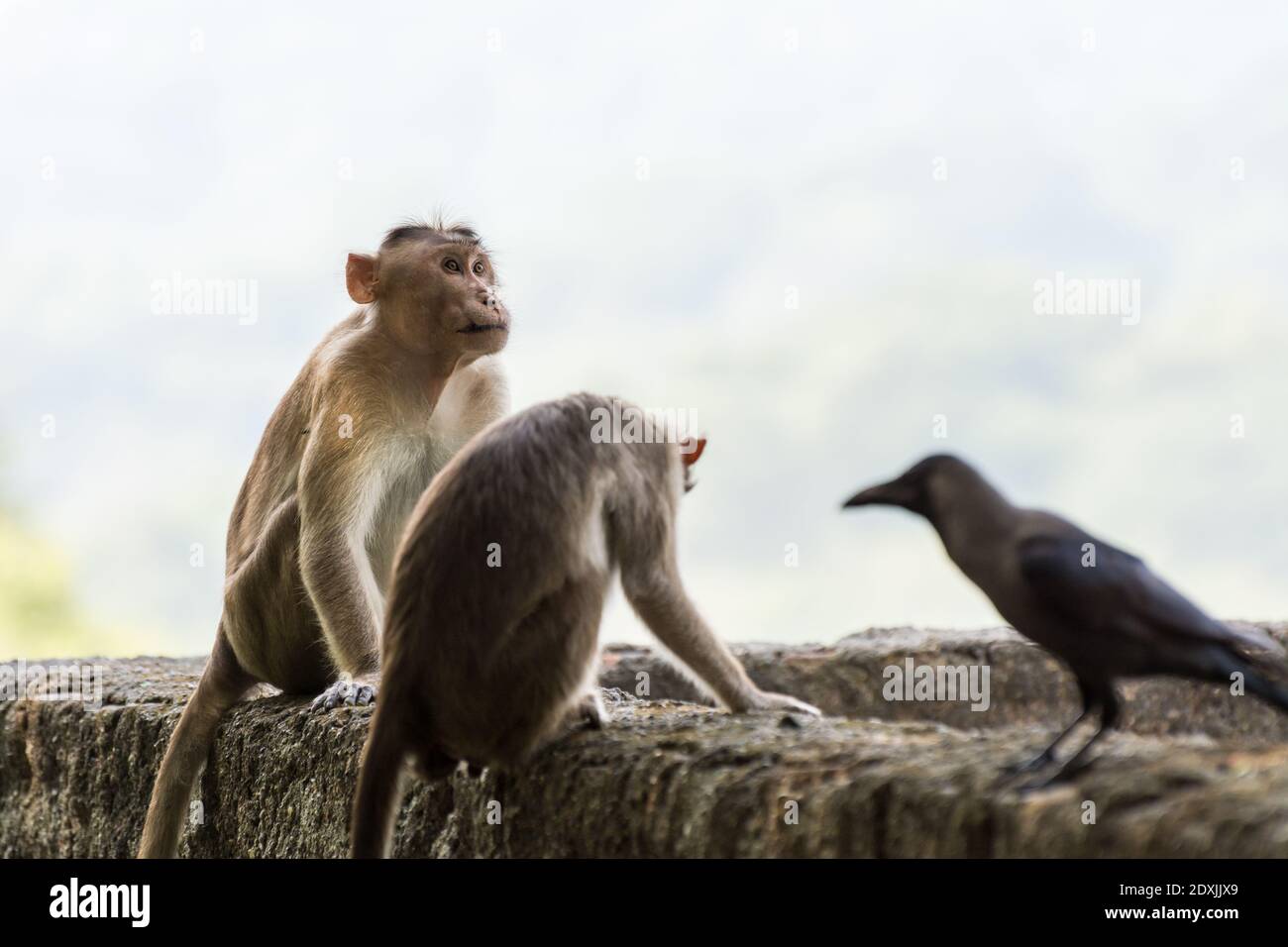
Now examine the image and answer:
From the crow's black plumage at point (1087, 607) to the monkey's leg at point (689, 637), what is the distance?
1296 mm

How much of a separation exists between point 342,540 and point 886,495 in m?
2.92

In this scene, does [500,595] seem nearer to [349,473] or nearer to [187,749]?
[349,473]

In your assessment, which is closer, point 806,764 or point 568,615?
point 806,764

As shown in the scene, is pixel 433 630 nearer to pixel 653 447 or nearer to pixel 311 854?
pixel 653 447

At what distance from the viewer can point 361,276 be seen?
604cm

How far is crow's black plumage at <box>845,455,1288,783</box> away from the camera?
2.57 meters

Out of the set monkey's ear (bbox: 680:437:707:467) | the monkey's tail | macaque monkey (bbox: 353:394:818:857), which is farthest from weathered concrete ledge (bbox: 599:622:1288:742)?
the monkey's tail

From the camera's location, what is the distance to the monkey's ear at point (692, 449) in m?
4.50

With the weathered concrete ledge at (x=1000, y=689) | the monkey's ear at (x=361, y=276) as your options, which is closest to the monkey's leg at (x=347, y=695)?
the monkey's ear at (x=361, y=276)

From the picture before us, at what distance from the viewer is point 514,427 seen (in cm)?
388

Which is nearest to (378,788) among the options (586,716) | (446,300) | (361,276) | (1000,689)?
(586,716)

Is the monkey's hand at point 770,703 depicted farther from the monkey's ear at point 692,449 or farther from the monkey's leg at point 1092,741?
the monkey's leg at point 1092,741
